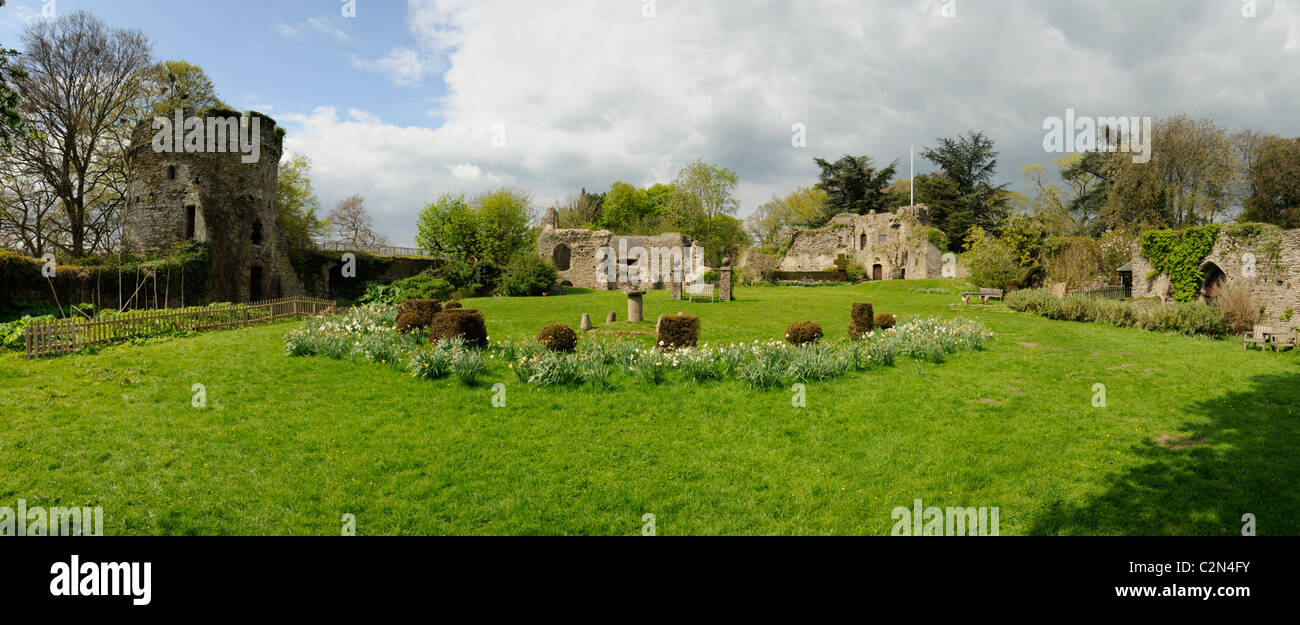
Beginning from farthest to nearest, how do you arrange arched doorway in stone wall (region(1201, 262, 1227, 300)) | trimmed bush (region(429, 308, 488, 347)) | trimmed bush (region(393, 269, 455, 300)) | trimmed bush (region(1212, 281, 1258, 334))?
trimmed bush (region(393, 269, 455, 300)), arched doorway in stone wall (region(1201, 262, 1227, 300)), trimmed bush (region(1212, 281, 1258, 334)), trimmed bush (region(429, 308, 488, 347))

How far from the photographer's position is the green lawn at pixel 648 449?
18.5ft

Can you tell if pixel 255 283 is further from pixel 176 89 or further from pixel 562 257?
pixel 562 257

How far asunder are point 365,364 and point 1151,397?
44.7ft

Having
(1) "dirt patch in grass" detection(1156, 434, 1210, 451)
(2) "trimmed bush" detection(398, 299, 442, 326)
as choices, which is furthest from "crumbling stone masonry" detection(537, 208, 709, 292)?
(1) "dirt patch in grass" detection(1156, 434, 1210, 451)

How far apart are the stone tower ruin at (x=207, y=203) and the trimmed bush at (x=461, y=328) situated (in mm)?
23312

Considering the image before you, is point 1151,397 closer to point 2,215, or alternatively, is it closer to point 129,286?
point 129,286

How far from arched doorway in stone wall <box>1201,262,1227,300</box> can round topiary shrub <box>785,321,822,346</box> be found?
1929 cm

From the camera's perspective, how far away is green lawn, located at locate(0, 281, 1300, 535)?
565 cm

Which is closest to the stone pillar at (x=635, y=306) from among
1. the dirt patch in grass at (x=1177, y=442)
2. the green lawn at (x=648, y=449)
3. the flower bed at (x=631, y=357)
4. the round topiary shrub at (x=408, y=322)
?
the flower bed at (x=631, y=357)

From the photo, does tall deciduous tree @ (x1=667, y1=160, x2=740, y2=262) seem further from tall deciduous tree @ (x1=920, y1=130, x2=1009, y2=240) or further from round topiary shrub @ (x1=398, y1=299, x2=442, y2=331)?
round topiary shrub @ (x1=398, y1=299, x2=442, y2=331)

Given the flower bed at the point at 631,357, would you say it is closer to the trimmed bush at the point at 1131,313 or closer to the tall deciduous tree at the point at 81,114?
the trimmed bush at the point at 1131,313

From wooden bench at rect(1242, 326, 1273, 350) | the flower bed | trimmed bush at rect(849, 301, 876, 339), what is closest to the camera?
Result: the flower bed

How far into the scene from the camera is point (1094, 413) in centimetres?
822

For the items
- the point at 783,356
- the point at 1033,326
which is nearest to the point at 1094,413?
the point at 783,356
